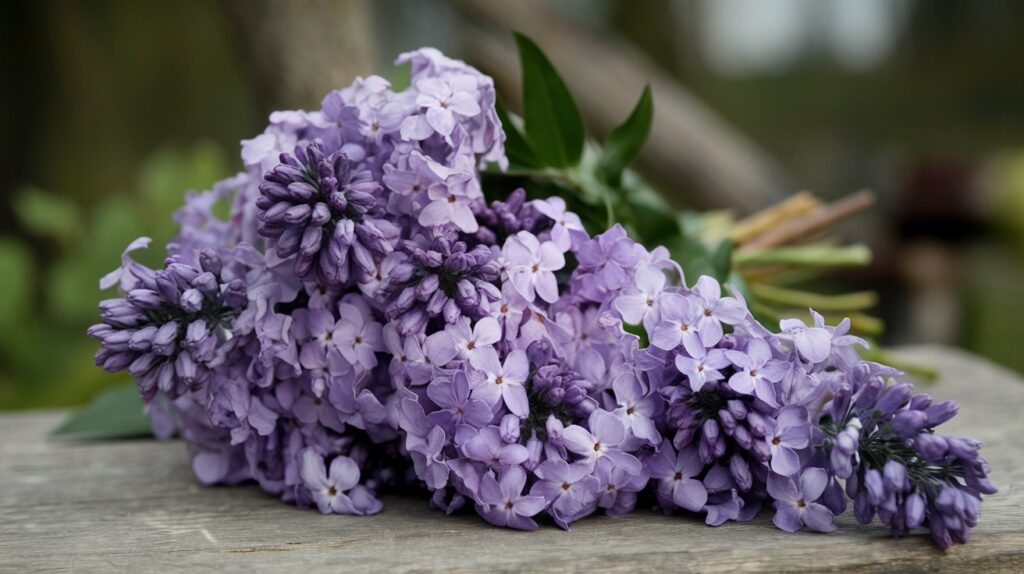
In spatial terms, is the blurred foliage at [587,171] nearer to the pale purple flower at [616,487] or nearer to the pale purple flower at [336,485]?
the pale purple flower at [616,487]

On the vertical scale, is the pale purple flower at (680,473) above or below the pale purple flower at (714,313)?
below

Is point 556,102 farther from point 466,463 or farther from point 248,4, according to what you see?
point 248,4

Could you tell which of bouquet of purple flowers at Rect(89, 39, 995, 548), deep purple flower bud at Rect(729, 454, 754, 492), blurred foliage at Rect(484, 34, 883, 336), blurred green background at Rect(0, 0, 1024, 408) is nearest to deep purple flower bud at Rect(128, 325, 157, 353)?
bouquet of purple flowers at Rect(89, 39, 995, 548)

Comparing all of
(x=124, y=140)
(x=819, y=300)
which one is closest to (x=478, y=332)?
(x=819, y=300)

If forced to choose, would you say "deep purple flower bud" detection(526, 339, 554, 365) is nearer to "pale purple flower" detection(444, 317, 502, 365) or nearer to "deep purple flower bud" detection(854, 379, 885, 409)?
"pale purple flower" detection(444, 317, 502, 365)

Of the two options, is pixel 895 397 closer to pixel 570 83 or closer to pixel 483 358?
pixel 483 358

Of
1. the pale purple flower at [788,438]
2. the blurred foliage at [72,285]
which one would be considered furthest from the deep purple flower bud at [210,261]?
the blurred foliage at [72,285]
